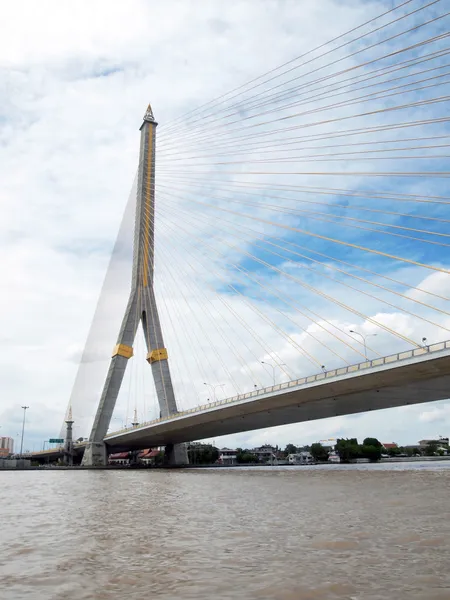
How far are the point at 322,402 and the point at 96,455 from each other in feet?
82.4

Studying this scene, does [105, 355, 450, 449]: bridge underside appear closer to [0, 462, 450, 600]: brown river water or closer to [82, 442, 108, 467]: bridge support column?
[82, 442, 108, 467]: bridge support column

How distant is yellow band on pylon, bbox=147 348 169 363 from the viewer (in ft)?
145

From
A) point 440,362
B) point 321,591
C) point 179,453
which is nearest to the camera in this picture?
point 321,591

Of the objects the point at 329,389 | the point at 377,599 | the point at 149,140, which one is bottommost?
the point at 377,599

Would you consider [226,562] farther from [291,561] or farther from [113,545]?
[113,545]

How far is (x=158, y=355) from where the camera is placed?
44156mm

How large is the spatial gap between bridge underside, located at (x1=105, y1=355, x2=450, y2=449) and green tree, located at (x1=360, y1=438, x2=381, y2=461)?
54626 millimetres

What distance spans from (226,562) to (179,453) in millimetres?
54903

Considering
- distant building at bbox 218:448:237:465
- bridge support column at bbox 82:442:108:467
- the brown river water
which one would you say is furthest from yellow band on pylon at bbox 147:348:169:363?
distant building at bbox 218:448:237:465

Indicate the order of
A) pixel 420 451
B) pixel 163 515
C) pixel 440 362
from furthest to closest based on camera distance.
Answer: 1. pixel 420 451
2. pixel 440 362
3. pixel 163 515

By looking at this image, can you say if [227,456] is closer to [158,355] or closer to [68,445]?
[68,445]

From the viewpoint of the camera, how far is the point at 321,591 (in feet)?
15.5

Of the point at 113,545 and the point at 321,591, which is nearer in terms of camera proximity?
the point at 321,591

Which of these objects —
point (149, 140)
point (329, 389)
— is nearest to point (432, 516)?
point (329, 389)
